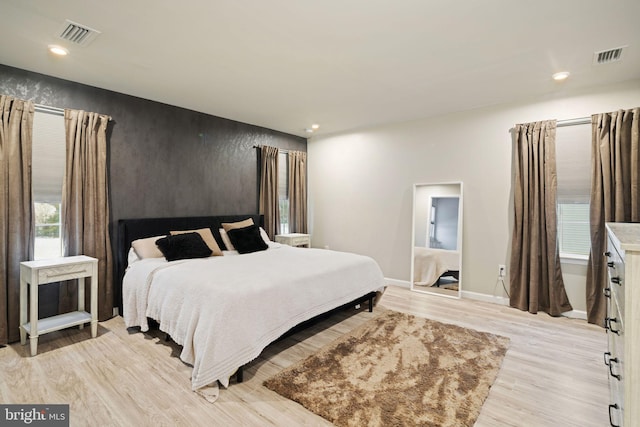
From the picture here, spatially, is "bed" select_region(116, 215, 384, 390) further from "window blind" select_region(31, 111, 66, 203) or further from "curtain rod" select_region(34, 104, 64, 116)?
"curtain rod" select_region(34, 104, 64, 116)

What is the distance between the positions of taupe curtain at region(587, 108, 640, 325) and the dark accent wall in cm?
441

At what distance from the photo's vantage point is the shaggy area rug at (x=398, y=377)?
197 centimetres

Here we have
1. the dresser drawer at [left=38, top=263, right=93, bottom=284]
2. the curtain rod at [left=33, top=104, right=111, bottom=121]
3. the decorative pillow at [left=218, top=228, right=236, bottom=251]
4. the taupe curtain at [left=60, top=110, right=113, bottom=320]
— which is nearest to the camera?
the dresser drawer at [left=38, top=263, right=93, bottom=284]

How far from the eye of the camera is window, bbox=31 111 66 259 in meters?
3.11

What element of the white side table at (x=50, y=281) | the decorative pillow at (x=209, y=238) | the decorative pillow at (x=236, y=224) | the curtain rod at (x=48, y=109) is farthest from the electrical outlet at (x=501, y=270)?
the curtain rod at (x=48, y=109)

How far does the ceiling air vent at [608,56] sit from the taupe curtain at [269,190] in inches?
162

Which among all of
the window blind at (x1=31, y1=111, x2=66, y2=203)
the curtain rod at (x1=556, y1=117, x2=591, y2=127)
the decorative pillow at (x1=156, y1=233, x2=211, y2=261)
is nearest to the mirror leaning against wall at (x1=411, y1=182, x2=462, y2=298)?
the curtain rod at (x1=556, y1=117, x2=591, y2=127)

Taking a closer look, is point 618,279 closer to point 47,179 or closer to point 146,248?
point 146,248

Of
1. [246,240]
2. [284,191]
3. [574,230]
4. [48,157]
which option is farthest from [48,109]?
[574,230]

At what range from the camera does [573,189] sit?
11.9 ft

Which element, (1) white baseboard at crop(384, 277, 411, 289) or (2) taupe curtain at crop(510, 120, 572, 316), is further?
(1) white baseboard at crop(384, 277, 411, 289)

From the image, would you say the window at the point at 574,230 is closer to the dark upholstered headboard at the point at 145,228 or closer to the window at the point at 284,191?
the window at the point at 284,191

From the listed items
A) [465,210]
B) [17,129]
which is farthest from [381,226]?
[17,129]

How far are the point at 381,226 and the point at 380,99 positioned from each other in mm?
2079
